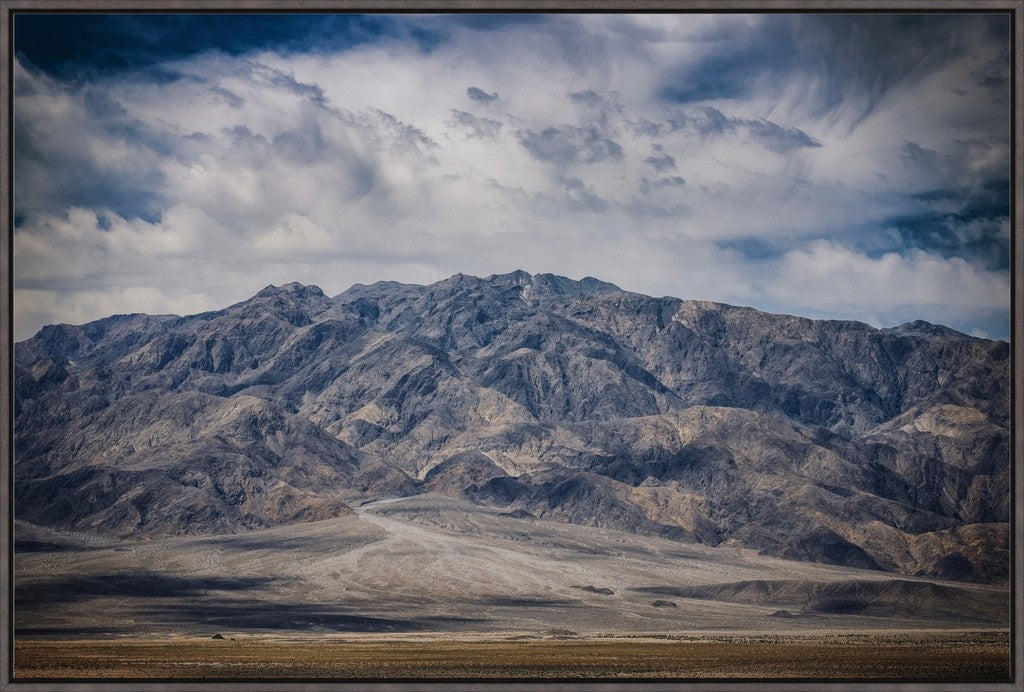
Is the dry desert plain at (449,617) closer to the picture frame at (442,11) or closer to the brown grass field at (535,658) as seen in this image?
the brown grass field at (535,658)

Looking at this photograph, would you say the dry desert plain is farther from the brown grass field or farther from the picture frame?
the picture frame

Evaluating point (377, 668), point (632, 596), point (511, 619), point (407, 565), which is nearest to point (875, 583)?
point (632, 596)

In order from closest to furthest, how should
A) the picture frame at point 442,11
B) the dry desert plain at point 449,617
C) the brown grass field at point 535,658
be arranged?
1. the picture frame at point 442,11
2. the brown grass field at point 535,658
3. the dry desert plain at point 449,617

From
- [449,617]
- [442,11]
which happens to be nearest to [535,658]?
[449,617]

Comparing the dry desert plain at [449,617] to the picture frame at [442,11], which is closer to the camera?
the picture frame at [442,11]

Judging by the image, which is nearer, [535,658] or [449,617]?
[535,658]

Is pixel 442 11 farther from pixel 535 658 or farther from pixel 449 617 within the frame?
pixel 449 617

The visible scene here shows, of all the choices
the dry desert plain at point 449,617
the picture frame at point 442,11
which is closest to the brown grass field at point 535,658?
the dry desert plain at point 449,617
